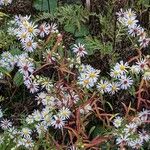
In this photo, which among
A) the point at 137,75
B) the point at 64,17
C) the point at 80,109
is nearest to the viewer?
the point at 80,109

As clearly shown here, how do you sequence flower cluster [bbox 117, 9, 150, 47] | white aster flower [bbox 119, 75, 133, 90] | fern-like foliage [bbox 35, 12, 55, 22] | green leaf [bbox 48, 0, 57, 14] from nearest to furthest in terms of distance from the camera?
1. white aster flower [bbox 119, 75, 133, 90]
2. flower cluster [bbox 117, 9, 150, 47]
3. fern-like foliage [bbox 35, 12, 55, 22]
4. green leaf [bbox 48, 0, 57, 14]

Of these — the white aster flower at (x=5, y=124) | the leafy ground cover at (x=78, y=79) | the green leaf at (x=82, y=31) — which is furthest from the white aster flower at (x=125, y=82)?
the white aster flower at (x=5, y=124)

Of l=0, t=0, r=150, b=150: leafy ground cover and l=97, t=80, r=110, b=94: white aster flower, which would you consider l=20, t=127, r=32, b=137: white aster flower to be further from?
l=97, t=80, r=110, b=94: white aster flower

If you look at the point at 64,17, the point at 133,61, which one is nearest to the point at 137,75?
the point at 133,61

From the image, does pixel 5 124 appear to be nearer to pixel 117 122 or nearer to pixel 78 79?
pixel 78 79

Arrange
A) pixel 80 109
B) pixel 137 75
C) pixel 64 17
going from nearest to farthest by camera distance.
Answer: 1. pixel 80 109
2. pixel 137 75
3. pixel 64 17

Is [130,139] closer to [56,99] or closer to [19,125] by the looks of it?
[56,99]

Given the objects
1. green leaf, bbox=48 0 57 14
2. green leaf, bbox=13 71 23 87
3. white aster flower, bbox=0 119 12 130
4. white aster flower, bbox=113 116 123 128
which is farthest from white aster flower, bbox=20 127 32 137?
green leaf, bbox=48 0 57 14

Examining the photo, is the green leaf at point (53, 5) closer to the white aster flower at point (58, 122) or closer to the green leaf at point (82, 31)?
the green leaf at point (82, 31)
